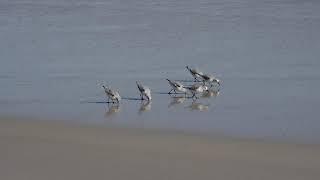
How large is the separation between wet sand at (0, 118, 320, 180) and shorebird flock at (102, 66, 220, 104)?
1914mm

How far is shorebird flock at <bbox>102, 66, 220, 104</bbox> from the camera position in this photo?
13.7 m

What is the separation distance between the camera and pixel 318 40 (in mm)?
19672

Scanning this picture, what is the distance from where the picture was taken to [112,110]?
519 inches

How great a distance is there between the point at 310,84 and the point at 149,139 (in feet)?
14.8

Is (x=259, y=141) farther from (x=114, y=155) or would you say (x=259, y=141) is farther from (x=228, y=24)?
(x=228, y=24)

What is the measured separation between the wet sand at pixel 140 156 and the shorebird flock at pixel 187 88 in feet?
6.28

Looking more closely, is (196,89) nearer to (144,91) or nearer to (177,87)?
(177,87)

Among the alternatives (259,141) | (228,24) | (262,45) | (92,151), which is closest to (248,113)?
(259,141)

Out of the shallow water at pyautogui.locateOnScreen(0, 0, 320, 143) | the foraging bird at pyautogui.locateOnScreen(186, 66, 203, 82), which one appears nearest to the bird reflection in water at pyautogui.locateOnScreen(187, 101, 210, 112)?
the shallow water at pyautogui.locateOnScreen(0, 0, 320, 143)

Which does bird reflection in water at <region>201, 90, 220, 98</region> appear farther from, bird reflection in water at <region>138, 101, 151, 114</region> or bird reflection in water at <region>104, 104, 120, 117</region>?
bird reflection in water at <region>104, 104, 120, 117</region>

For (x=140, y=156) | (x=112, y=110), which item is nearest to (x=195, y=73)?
(x=112, y=110)

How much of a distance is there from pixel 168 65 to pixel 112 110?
389 centimetres

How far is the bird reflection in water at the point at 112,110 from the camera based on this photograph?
42.3ft

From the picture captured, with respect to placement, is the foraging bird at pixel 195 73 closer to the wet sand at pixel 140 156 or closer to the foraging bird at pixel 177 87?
the foraging bird at pixel 177 87
